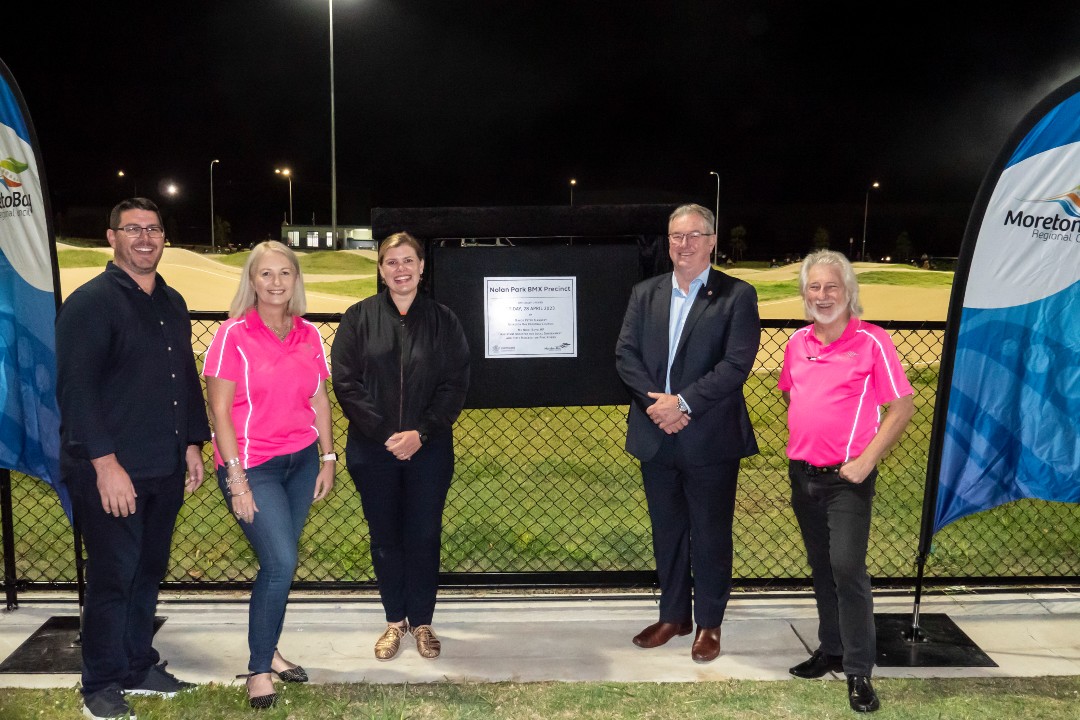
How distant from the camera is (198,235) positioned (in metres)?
46.7

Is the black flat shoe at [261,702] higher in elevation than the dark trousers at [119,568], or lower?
lower

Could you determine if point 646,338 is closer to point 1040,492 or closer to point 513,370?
point 513,370

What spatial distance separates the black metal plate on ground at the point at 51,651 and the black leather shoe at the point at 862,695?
317 cm

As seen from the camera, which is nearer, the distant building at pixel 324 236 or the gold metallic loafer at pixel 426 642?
the gold metallic loafer at pixel 426 642

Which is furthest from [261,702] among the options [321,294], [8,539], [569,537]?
[321,294]

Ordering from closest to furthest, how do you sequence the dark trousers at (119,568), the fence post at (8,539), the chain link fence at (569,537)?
1. the dark trousers at (119,568)
2. the fence post at (8,539)
3. the chain link fence at (569,537)

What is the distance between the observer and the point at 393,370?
350cm

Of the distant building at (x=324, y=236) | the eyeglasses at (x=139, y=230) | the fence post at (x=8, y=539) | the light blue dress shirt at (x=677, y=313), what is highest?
the distant building at (x=324, y=236)

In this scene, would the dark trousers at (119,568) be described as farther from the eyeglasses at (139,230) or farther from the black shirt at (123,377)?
the eyeglasses at (139,230)

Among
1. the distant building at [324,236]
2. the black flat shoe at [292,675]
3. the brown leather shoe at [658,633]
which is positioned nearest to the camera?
the black flat shoe at [292,675]

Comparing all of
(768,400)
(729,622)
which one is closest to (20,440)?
Result: (729,622)

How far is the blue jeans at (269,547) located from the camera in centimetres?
308

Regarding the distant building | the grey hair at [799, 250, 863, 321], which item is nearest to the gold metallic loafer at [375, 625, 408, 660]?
the grey hair at [799, 250, 863, 321]

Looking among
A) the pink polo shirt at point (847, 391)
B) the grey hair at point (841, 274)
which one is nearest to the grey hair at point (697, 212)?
the grey hair at point (841, 274)
